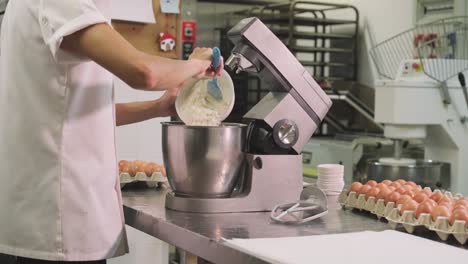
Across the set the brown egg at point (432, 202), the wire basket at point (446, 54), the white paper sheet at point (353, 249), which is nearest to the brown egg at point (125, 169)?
the white paper sheet at point (353, 249)

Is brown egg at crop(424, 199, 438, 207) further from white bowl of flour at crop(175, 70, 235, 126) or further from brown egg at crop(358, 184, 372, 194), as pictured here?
white bowl of flour at crop(175, 70, 235, 126)

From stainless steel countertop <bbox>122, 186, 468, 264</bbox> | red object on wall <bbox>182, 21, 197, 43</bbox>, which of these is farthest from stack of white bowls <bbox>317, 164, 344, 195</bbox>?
red object on wall <bbox>182, 21, 197, 43</bbox>

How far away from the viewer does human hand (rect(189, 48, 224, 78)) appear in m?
1.63

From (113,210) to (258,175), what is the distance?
365 mm

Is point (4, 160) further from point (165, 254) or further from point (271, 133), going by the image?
point (165, 254)

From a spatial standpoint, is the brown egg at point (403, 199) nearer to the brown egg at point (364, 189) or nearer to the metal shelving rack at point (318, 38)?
the brown egg at point (364, 189)

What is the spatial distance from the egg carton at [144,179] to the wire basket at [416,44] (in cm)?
213

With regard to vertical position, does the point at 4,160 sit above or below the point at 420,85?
below

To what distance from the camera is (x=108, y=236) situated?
158 centimetres

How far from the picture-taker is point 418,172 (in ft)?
11.8

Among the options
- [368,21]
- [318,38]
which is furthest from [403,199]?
[368,21]

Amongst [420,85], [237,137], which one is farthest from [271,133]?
[420,85]

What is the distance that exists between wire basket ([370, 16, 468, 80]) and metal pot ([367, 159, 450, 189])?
1.74 ft

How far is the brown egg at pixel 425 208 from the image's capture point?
5.06 ft
